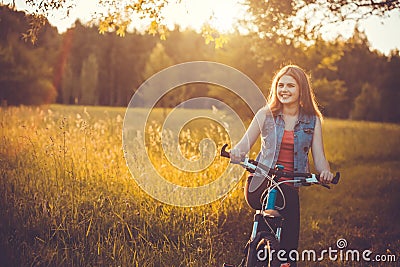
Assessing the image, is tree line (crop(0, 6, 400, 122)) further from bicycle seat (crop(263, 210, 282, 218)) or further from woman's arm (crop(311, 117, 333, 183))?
bicycle seat (crop(263, 210, 282, 218))

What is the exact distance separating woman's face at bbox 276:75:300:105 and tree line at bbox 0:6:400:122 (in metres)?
3.80

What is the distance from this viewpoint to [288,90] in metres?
3.71

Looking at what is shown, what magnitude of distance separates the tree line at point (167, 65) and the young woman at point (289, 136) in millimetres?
3787

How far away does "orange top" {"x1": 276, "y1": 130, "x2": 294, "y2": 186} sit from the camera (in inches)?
145

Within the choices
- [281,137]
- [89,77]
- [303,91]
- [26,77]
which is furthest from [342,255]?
[89,77]

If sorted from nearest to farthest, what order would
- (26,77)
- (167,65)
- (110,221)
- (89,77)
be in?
(110,221)
(26,77)
(167,65)
(89,77)

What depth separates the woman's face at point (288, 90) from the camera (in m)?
3.71

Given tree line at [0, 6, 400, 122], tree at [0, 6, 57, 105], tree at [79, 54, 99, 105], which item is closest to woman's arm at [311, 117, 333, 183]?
tree line at [0, 6, 400, 122]

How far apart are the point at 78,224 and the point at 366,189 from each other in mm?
6605

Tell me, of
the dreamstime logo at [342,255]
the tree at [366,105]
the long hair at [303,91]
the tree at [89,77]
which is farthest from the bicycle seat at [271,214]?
the tree at [89,77]

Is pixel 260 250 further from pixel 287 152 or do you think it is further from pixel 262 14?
pixel 262 14

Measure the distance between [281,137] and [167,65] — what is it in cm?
4698

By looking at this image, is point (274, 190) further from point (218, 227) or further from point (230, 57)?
point (230, 57)

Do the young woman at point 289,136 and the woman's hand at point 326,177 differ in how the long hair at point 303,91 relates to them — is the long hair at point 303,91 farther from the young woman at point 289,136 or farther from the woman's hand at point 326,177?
the woman's hand at point 326,177
